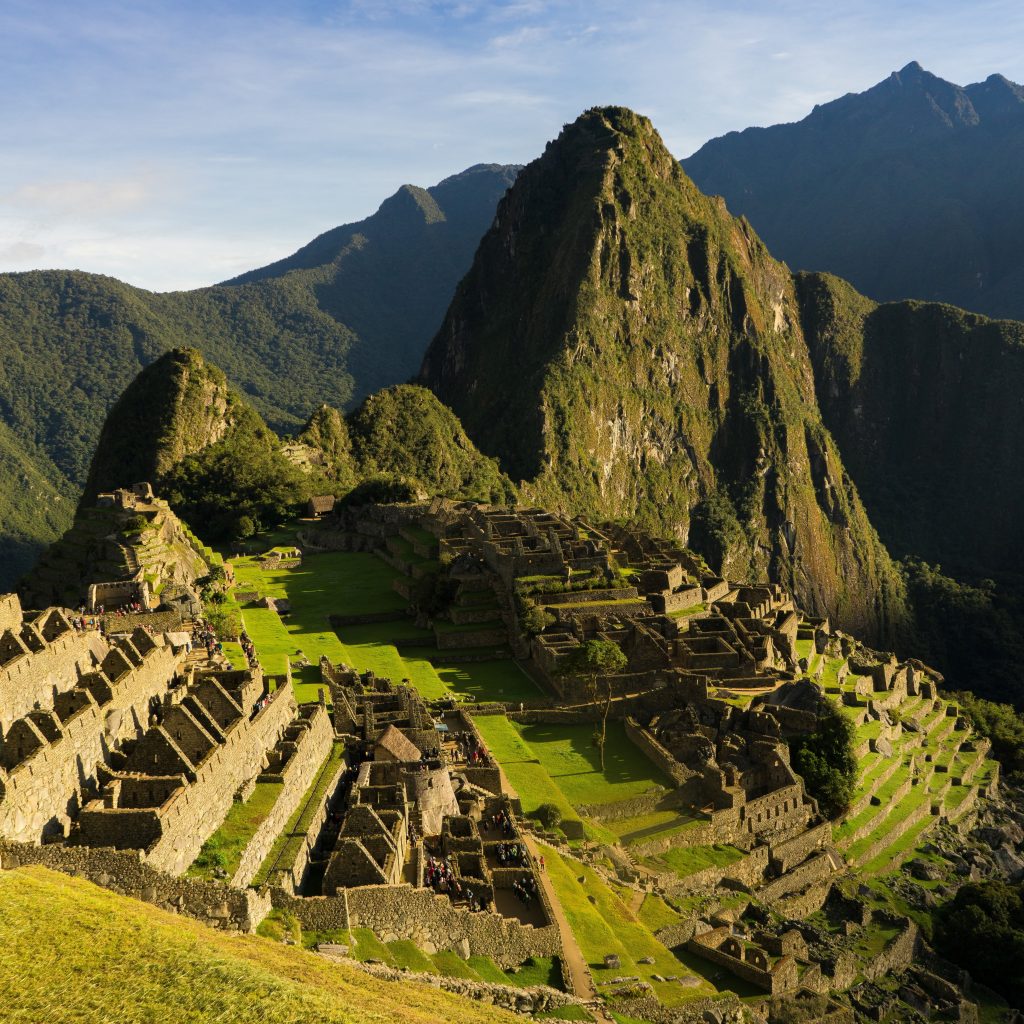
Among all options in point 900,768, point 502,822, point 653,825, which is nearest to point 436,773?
point 502,822

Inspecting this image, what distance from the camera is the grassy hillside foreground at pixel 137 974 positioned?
15.5 m

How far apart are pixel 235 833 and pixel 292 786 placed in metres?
3.37

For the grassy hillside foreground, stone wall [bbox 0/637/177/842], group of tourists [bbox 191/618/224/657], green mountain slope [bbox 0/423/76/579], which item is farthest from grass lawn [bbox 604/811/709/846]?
green mountain slope [bbox 0/423/76/579]

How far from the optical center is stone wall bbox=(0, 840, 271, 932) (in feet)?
64.2

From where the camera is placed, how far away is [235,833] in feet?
78.0

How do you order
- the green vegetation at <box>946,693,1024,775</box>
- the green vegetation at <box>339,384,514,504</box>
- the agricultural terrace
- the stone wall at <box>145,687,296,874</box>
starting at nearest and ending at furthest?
the stone wall at <box>145,687,296,874</box>
the agricultural terrace
the green vegetation at <box>946,693,1024,775</box>
the green vegetation at <box>339,384,514,504</box>

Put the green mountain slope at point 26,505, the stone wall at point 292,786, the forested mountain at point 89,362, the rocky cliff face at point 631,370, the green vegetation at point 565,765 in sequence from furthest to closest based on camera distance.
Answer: the rocky cliff face at point 631,370, the forested mountain at point 89,362, the green mountain slope at point 26,505, the green vegetation at point 565,765, the stone wall at point 292,786

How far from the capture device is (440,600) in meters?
56.5

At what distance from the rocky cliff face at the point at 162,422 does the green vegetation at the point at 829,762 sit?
67065 millimetres

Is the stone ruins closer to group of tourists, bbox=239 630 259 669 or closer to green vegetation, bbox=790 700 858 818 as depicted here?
green vegetation, bbox=790 700 858 818

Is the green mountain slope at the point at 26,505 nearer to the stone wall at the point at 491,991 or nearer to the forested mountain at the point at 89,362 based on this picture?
the forested mountain at the point at 89,362

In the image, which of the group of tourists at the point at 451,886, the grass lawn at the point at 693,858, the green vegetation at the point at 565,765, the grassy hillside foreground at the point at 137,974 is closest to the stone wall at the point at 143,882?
the grassy hillside foreground at the point at 137,974

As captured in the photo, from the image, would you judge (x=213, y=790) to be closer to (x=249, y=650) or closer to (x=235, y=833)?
(x=235, y=833)

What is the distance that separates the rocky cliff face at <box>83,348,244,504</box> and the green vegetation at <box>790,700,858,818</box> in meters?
67.1
